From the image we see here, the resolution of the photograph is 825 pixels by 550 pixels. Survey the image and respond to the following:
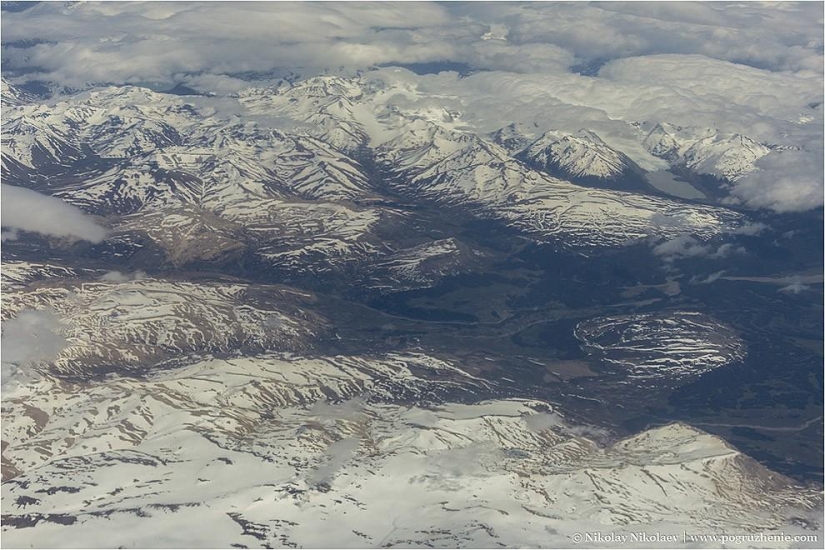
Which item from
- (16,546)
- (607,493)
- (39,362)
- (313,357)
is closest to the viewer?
(16,546)

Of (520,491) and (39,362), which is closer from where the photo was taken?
(520,491)

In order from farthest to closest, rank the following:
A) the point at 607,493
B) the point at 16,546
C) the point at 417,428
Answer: the point at 417,428 < the point at 607,493 < the point at 16,546

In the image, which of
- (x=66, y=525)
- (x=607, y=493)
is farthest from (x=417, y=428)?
(x=66, y=525)

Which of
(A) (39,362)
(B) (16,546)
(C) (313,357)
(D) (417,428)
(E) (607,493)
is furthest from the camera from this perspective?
(C) (313,357)

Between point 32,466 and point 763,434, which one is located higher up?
point 32,466

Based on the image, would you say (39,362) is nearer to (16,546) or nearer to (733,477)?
(16,546)

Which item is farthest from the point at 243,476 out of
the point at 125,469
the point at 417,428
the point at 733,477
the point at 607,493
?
the point at 733,477

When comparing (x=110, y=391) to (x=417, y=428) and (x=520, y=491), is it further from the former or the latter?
(x=520, y=491)

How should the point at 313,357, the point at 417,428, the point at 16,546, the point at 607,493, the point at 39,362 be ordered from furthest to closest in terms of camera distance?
the point at 313,357 < the point at 39,362 < the point at 417,428 < the point at 607,493 < the point at 16,546

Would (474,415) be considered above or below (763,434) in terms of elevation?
above
